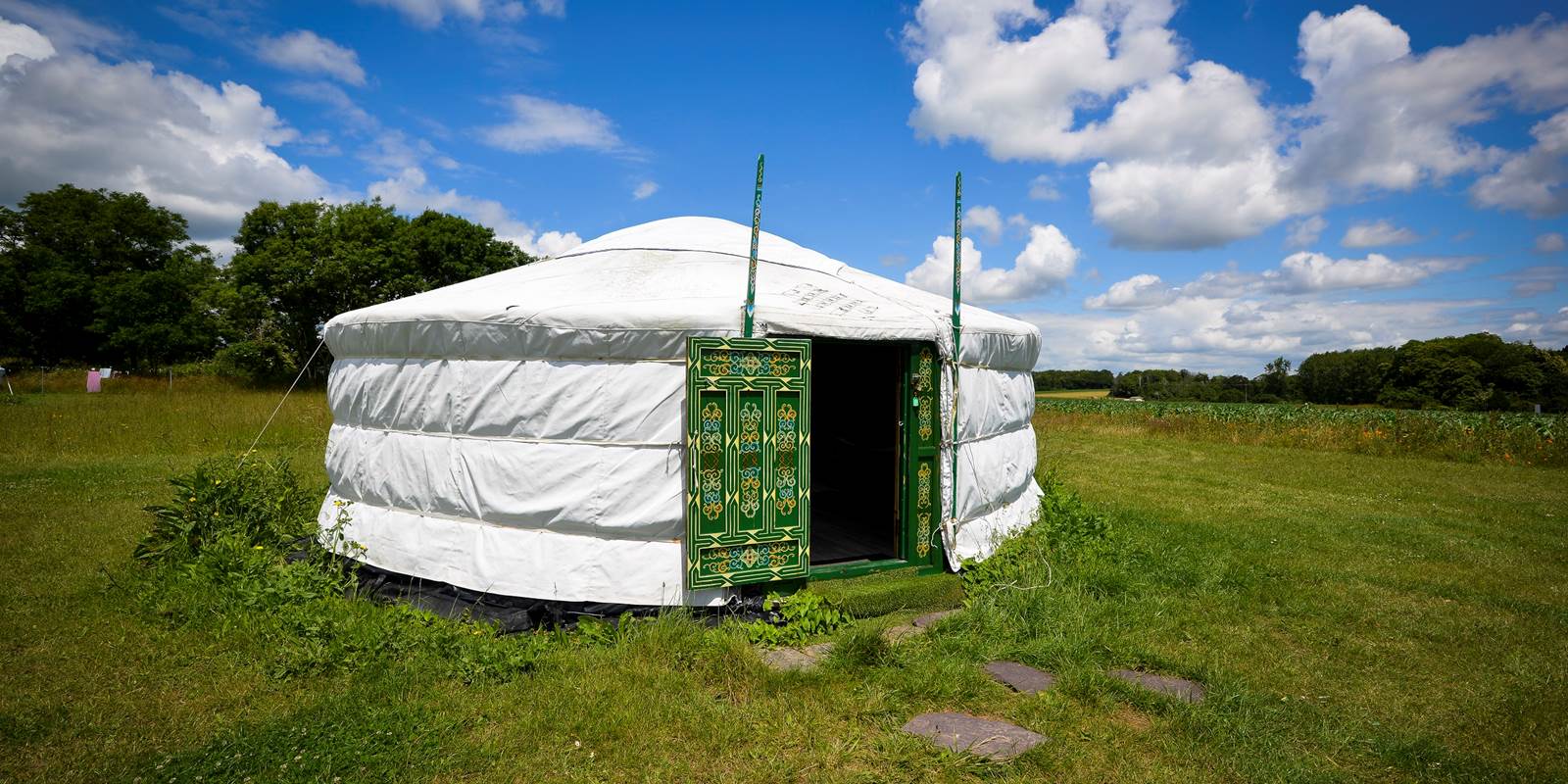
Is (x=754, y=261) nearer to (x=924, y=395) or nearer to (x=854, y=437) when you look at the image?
(x=924, y=395)

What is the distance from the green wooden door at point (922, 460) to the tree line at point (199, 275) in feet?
68.5

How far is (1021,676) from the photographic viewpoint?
3525 millimetres

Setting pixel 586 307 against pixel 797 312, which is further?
pixel 797 312

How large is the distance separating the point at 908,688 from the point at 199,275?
3381 centimetres

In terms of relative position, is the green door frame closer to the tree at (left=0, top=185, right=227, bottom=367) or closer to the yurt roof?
the yurt roof

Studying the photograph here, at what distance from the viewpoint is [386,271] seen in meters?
22.0

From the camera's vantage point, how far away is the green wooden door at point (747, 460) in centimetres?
377

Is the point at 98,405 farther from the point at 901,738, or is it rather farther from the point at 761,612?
the point at 901,738

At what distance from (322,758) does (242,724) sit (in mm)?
569

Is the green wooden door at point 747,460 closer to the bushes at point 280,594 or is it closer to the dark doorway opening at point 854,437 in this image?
the bushes at point 280,594

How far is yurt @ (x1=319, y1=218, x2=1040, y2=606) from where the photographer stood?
3824 mm

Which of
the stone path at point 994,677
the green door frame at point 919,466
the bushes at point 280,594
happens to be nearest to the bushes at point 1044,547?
the green door frame at point 919,466

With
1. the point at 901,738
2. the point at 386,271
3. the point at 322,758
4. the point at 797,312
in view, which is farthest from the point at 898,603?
the point at 386,271

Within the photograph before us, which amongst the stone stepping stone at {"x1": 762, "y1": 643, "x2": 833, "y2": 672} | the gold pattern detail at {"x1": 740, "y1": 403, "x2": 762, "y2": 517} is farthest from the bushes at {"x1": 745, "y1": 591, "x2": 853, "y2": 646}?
the gold pattern detail at {"x1": 740, "y1": 403, "x2": 762, "y2": 517}
